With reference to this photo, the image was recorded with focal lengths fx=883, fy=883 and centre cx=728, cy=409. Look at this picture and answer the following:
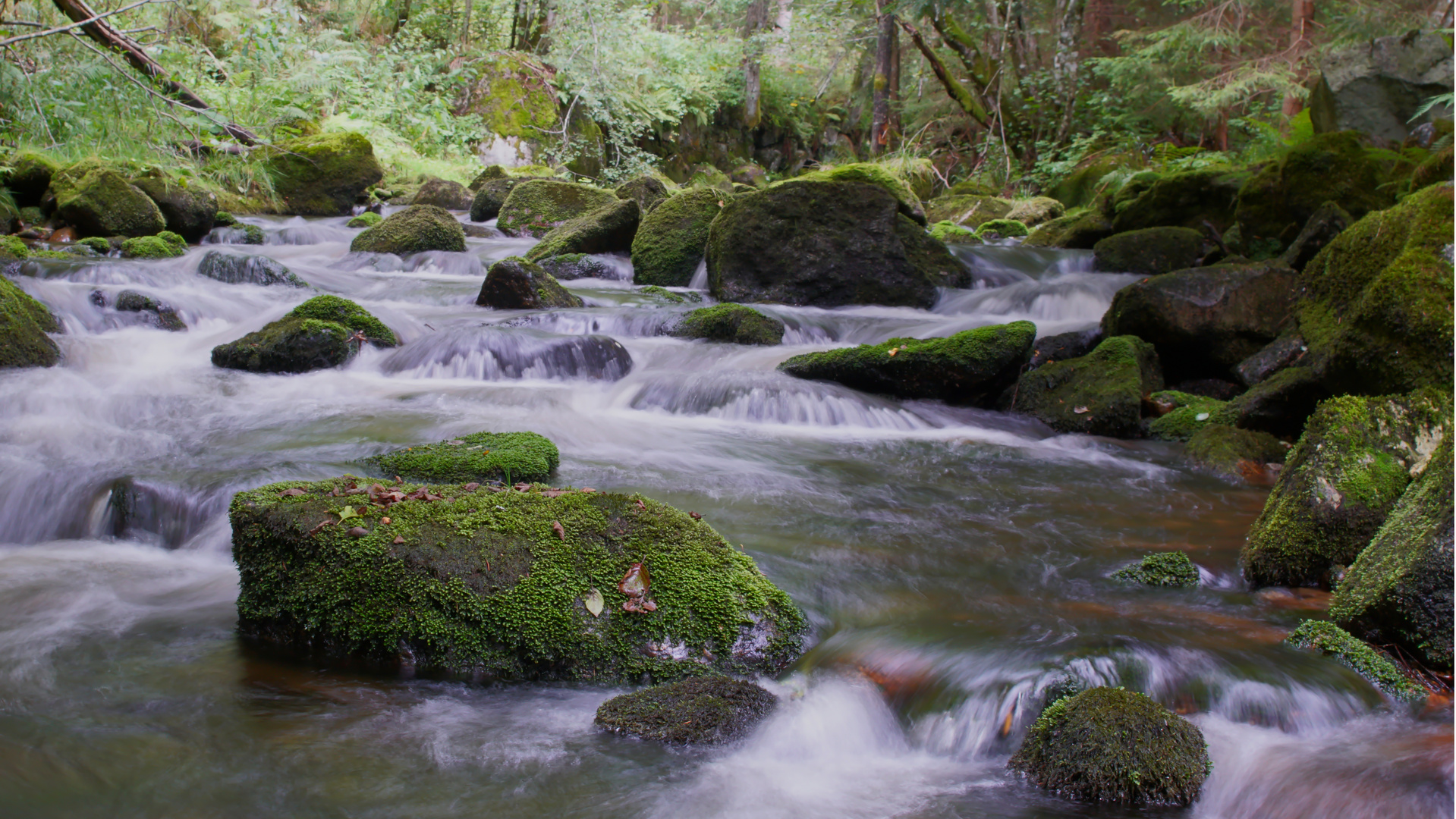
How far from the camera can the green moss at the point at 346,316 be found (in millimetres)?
8391

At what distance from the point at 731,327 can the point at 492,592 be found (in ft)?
22.0

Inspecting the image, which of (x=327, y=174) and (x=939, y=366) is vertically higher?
(x=327, y=174)

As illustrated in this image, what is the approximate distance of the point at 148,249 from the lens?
11.6 metres

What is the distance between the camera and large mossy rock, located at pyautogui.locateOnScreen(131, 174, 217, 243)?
41.9 ft

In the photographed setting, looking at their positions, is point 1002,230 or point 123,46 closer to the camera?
point 123,46

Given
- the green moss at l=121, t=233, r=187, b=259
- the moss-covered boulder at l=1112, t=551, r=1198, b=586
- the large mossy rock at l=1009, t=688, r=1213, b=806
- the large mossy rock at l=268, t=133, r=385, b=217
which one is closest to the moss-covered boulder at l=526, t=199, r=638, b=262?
the green moss at l=121, t=233, r=187, b=259

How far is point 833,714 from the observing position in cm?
301

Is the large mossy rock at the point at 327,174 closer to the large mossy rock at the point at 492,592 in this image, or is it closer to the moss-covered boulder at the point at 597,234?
the moss-covered boulder at the point at 597,234

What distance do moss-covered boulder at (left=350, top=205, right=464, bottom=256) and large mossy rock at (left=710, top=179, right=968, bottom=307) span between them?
4.70 metres

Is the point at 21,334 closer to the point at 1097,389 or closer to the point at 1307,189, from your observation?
the point at 1097,389

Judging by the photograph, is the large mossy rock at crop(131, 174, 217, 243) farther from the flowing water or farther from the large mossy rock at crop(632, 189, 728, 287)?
the large mossy rock at crop(632, 189, 728, 287)

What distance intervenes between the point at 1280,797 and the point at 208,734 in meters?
3.17

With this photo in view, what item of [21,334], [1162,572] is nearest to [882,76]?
[21,334]

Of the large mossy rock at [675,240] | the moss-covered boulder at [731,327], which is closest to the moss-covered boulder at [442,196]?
the large mossy rock at [675,240]
